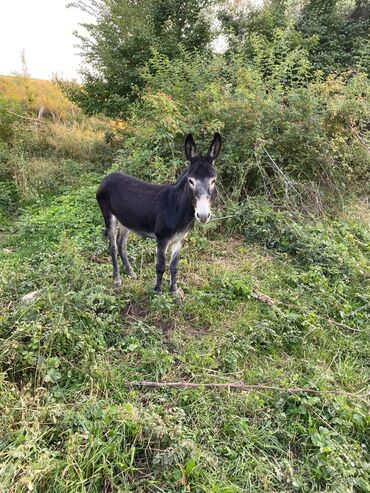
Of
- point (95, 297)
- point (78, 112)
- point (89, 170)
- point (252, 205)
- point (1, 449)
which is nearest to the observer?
point (1, 449)

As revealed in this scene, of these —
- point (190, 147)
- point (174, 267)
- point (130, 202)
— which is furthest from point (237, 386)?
point (130, 202)

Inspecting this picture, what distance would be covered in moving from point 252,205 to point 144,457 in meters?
4.22

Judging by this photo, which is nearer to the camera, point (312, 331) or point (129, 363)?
point (129, 363)

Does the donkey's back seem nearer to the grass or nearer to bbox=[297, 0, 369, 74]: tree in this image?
the grass

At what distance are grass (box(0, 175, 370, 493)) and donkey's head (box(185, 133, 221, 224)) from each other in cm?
119

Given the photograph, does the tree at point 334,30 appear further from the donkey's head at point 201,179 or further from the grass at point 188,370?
the donkey's head at point 201,179

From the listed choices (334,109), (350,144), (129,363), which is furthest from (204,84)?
(129,363)

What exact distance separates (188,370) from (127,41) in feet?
28.3

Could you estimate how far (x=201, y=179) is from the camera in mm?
3457

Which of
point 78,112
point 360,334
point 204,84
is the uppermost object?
point 204,84

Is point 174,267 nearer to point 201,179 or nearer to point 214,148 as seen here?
point 201,179

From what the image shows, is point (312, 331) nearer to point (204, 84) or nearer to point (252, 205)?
point (252, 205)

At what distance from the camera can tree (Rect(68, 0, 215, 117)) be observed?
9.04m

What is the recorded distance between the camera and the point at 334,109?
20.3ft
